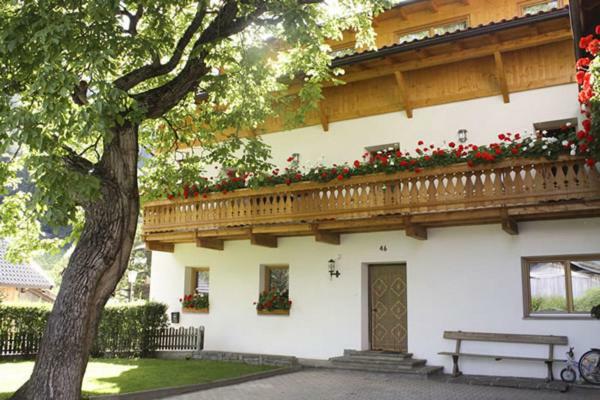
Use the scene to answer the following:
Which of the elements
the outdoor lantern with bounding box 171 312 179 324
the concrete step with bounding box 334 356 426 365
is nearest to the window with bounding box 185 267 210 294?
the outdoor lantern with bounding box 171 312 179 324

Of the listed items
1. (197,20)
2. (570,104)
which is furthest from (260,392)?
(570,104)

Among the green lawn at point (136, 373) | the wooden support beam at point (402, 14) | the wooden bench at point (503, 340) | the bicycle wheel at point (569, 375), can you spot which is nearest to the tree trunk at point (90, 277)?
the green lawn at point (136, 373)

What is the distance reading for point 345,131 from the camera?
16.5m

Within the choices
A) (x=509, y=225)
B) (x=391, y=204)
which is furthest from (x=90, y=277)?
(x=509, y=225)

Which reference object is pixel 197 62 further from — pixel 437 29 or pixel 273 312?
pixel 437 29

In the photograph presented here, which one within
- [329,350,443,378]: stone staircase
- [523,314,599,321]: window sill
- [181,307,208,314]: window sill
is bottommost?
[329,350,443,378]: stone staircase

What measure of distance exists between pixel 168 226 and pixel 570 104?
11.0m

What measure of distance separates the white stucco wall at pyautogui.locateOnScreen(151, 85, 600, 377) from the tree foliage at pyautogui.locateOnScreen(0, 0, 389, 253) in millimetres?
3993

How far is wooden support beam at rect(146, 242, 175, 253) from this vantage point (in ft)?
58.5

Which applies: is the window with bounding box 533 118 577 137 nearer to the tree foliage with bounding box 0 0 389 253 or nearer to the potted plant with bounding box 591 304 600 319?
the potted plant with bounding box 591 304 600 319

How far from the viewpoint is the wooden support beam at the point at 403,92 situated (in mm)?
15195

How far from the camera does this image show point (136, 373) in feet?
42.6

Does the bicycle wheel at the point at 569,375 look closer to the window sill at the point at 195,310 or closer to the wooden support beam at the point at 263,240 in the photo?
the wooden support beam at the point at 263,240

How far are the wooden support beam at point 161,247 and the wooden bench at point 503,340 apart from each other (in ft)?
30.6
